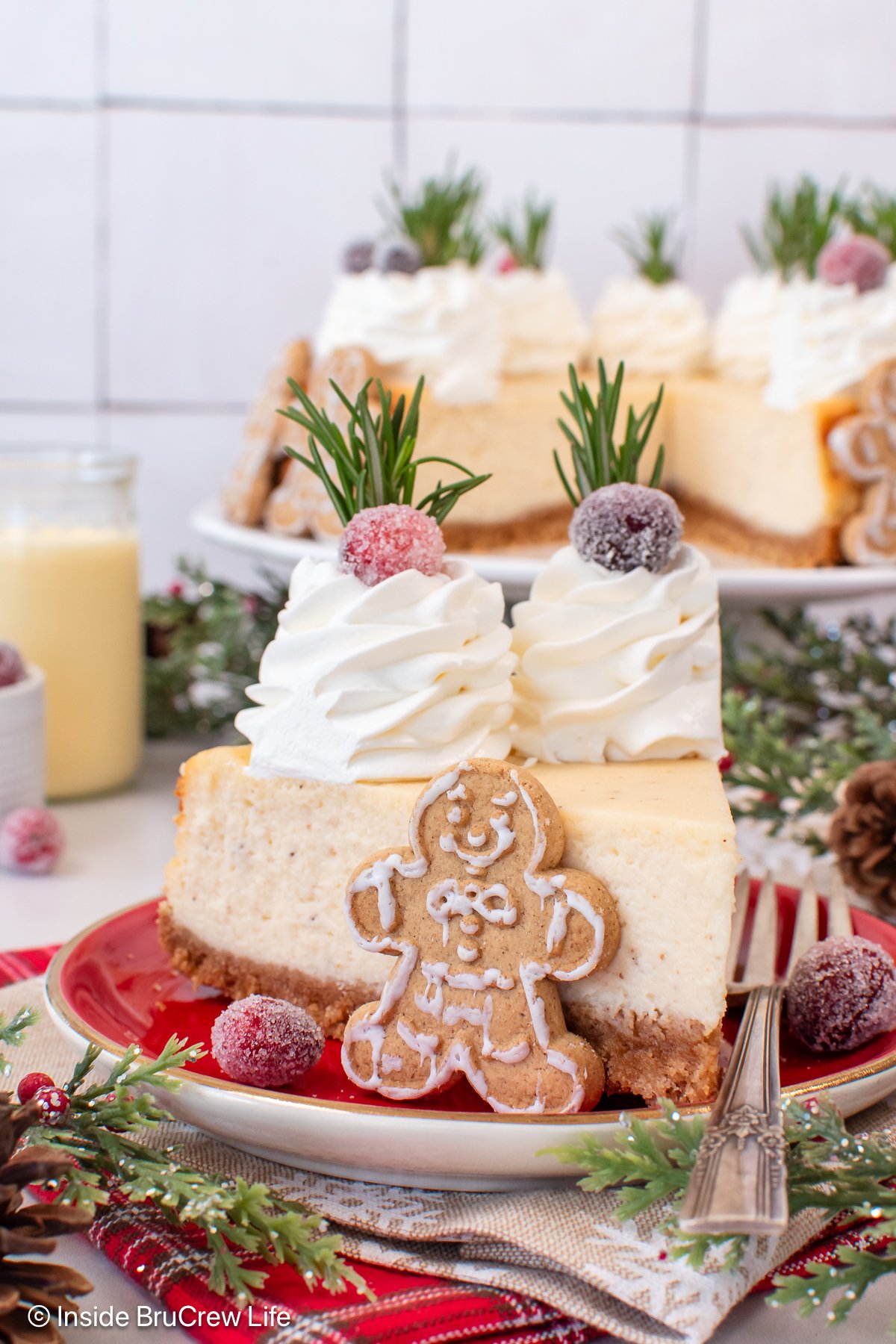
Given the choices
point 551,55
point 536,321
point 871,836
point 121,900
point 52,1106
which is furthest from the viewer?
point 551,55

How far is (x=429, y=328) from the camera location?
2.01 metres

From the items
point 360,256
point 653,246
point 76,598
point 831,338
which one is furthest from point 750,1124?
point 653,246

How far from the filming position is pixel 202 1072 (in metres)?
0.88

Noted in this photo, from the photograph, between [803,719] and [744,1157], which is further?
[803,719]

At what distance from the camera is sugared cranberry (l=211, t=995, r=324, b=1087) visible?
2.78ft

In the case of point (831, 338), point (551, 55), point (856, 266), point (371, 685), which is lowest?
point (371, 685)

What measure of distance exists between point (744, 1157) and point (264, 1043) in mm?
305

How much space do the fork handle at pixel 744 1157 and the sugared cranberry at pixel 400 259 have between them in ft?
4.76

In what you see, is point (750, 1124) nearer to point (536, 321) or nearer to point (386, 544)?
point (386, 544)

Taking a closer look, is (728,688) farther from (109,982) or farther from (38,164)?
(38,164)

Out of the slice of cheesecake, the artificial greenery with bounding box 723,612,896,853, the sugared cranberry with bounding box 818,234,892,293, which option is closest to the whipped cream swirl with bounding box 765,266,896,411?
the sugared cranberry with bounding box 818,234,892,293

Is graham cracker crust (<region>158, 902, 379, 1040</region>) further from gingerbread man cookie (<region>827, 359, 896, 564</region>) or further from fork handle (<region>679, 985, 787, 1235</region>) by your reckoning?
gingerbread man cookie (<region>827, 359, 896, 564</region>)

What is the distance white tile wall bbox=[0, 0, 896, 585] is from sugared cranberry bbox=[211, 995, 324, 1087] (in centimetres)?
199

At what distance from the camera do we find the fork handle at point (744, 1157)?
624 mm
